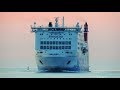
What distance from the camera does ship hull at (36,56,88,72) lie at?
3.31 m

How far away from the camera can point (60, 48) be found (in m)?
3.34

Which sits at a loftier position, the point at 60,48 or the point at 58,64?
the point at 60,48

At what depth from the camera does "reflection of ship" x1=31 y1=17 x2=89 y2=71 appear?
3.33 meters

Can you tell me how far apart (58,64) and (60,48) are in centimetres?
23

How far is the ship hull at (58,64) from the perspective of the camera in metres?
3.31

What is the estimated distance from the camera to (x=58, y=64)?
334 centimetres

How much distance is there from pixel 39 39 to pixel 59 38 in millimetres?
293

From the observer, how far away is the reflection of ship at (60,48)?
3.33 meters
